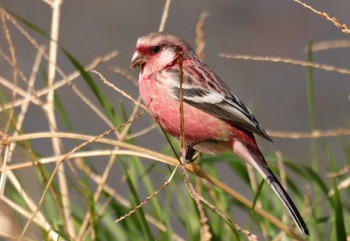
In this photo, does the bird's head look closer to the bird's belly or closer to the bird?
the bird

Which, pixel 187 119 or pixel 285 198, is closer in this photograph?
pixel 285 198

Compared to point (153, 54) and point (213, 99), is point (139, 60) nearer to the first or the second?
point (153, 54)

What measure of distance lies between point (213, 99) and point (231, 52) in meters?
5.42

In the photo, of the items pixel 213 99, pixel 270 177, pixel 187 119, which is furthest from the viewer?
pixel 213 99

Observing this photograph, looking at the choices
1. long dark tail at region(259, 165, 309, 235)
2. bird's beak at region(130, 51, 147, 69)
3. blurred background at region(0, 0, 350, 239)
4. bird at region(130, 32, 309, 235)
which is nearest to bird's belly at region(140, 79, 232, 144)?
bird at region(130, 32, 309, 235)

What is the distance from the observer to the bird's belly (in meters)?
4.05

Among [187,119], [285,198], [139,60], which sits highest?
[139,60]

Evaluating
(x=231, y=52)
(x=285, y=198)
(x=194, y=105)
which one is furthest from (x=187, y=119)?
(x=231, y=52)

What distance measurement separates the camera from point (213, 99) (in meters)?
4.30

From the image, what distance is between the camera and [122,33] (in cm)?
1006

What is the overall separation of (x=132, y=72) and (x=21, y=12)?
6.21ft

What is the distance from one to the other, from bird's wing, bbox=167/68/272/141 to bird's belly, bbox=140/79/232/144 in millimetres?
28

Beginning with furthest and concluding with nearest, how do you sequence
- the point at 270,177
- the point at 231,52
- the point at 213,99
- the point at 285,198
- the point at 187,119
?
the point at 231,52
the point at 213,99
the point at 187,119
the point at 270,177
the point at 285,198

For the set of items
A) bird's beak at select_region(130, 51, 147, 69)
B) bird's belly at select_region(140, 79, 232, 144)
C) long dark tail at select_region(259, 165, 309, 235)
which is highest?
bird's beak at select_region(130, 51, 147, 69)
